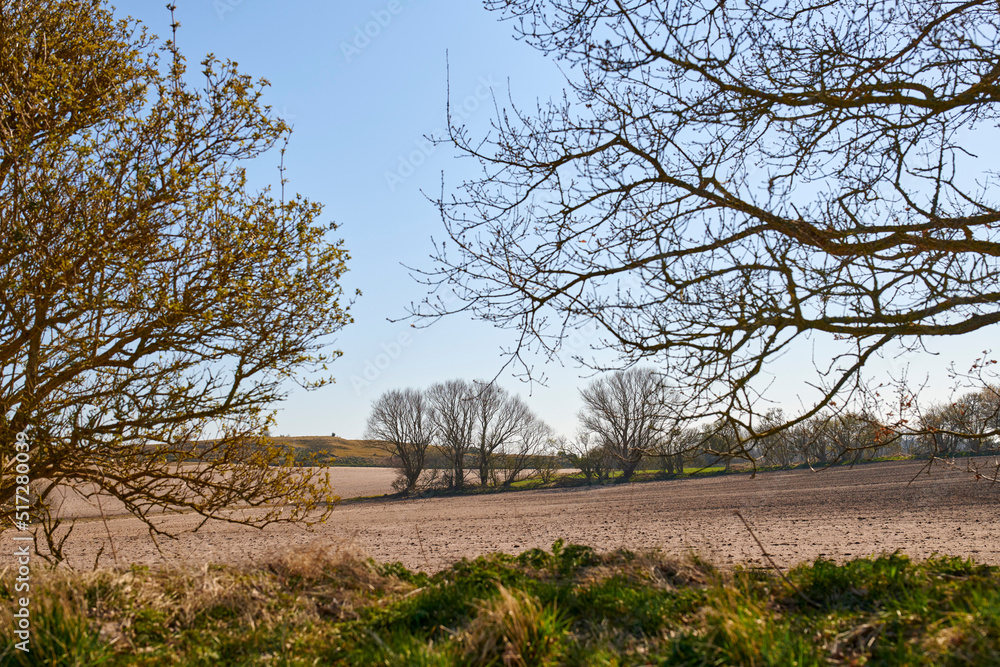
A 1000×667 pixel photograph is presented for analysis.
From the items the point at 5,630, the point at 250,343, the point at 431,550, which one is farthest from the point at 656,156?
the point at 431,550

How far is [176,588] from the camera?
4.45 meters

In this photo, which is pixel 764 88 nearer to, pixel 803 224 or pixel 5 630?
pixel 803 224

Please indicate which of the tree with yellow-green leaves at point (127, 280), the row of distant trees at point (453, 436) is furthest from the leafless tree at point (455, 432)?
the tree with yellow-green leaves at point (127, 280)

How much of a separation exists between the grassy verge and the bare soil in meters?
0.95

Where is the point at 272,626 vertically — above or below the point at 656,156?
below

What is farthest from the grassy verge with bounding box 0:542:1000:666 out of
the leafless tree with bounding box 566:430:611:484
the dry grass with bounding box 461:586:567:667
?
the leafless tree with bounding box 566:430:611:484

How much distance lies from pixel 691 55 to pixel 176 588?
6359mm

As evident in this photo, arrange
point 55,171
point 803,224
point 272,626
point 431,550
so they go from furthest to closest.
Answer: point 431,550, point 55,171, point 803,224, point 272,626

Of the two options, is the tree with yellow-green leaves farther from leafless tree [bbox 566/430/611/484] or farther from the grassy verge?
leafless tree [bbox 566/430/611/484]

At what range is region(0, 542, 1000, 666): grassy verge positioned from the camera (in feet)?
10.2
